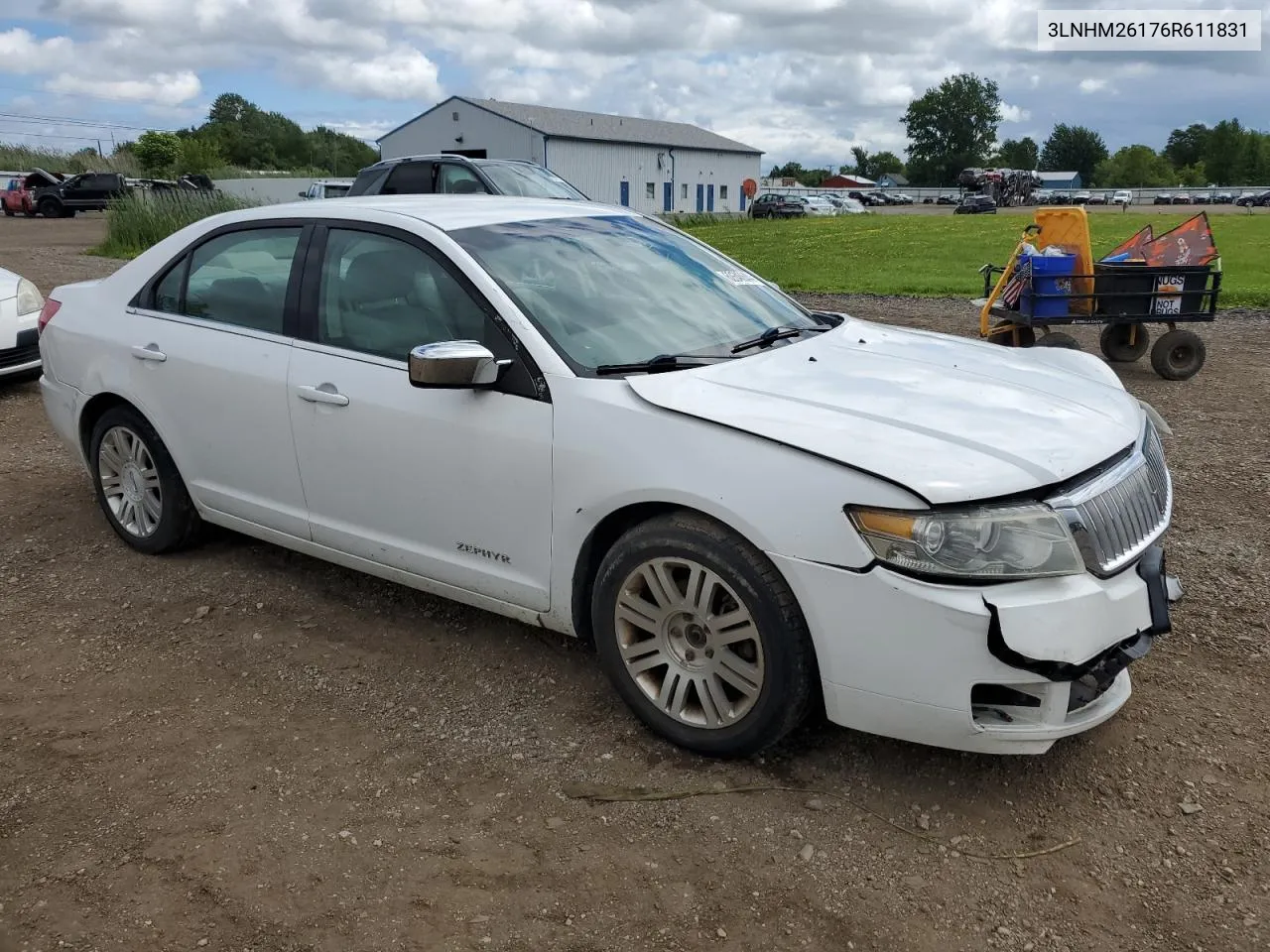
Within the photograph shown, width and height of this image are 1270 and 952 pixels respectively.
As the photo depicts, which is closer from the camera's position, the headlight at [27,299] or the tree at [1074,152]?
the headlight at [27,299]

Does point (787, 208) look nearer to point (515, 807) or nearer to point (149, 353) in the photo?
point (149, 353)

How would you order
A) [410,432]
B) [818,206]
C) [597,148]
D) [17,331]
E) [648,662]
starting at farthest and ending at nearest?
[818,206]
[597,148]
[17,331]
[410,432]
[648,662]

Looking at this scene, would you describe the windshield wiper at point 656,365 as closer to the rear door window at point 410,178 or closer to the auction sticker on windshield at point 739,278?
the auction sticker on windshield at point 739,278

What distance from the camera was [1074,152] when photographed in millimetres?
133875

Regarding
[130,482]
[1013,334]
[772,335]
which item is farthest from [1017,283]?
[130,482]

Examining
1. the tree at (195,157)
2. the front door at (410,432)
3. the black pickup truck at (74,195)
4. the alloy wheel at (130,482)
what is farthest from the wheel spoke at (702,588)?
the tree at (195,157)

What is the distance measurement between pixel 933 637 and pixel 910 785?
624 millimetres

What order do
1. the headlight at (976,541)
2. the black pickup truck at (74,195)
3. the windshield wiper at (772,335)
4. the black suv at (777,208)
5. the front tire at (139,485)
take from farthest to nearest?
1. the black suv at (777,208)
2. the black pickup truck at (74,195)
3. the front tire at (139,485)
4. the windshield wiper at (772,335)
5. the headlight at (976,541)

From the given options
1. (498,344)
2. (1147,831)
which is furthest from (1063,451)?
(498,344)

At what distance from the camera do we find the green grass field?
579 inches

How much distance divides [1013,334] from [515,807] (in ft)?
24.9

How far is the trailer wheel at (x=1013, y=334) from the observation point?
9.12 metres

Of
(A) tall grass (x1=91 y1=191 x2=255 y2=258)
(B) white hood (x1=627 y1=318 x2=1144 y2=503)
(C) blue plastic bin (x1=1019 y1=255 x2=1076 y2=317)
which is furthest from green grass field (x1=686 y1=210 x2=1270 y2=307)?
(B) white hood (x1=627 y1=318 x2=1144 y2=503)

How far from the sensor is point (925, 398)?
3053 millimetres
